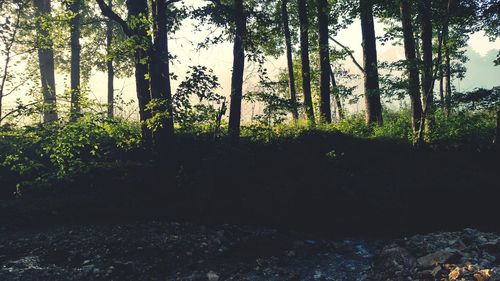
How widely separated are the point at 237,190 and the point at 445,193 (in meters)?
6.51

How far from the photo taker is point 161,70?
11.8 meters

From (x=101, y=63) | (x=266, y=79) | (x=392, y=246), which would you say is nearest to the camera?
(x=392, y=246)

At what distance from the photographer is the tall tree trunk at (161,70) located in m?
11.5

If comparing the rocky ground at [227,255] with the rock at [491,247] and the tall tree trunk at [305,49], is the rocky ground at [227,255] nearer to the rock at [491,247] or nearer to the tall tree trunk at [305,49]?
the rock at [491,247]

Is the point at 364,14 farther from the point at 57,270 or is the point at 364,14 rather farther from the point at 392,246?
the point at 57,270


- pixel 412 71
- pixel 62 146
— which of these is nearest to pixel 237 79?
pixel 62 146

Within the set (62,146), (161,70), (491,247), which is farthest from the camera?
(161,70)

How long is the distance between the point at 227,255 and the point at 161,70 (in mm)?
6493

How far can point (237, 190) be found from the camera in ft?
36.4

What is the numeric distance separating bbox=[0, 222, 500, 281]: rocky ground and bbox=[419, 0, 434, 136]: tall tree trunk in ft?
15.9

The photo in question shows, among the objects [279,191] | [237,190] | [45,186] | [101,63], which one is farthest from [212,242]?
[101,63]

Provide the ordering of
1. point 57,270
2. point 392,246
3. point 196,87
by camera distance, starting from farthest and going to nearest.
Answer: point 196,87, point 392,246, point 57,270

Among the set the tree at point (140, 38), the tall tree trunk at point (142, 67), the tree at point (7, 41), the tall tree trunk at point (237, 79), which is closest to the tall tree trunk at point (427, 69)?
the tall tree trunk at point (237, 79)

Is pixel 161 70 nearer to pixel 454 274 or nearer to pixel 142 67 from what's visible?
pixel 142 67
